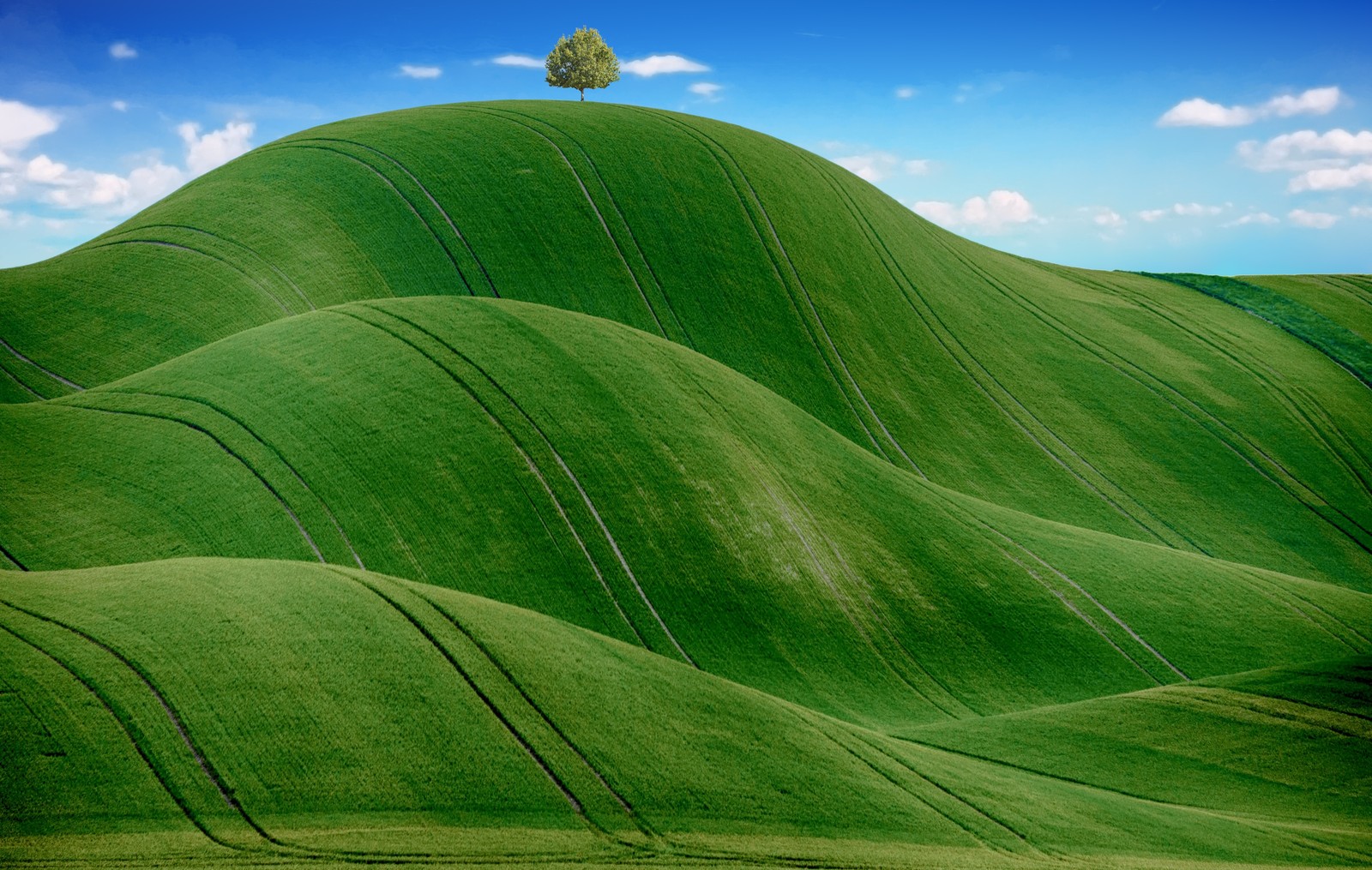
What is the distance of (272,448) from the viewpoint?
29281 millimetres

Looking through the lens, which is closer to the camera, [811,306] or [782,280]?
[811,306]

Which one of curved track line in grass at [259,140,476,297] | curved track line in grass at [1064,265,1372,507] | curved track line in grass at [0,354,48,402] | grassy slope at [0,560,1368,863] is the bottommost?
grassy slope at [0,560,1368,863]

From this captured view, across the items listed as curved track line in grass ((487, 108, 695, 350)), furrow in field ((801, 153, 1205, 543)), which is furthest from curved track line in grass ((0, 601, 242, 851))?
furrow in field ((801, 153, 1205, 543))

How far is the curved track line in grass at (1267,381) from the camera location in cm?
5047

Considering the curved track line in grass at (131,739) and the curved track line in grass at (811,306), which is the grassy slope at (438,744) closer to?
the curved track line in grass at (131,739)

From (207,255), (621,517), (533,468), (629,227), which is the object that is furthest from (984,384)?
(207,255)

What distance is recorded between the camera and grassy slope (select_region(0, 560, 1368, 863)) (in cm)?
1520

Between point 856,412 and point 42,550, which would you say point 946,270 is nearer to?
point 856,412

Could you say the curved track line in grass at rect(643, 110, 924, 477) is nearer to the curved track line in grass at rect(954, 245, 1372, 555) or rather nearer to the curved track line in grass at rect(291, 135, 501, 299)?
the curved track line in grass at rect(954, 245, 1372, 555)

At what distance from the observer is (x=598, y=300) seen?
44.8 m

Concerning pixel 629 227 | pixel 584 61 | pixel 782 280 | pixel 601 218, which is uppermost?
pixel 584 61

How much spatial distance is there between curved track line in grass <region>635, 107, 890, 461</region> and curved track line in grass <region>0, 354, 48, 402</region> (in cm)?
3304

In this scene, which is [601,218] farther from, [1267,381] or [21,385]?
[1267,381]

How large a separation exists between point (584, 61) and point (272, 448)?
66310mm
